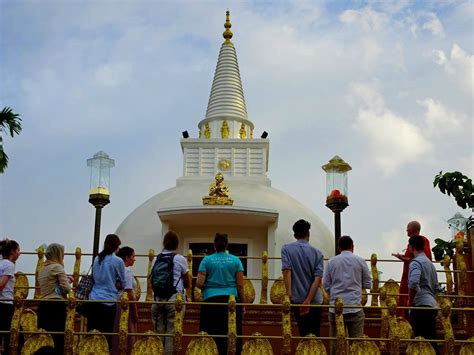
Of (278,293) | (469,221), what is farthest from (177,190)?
(278,293)

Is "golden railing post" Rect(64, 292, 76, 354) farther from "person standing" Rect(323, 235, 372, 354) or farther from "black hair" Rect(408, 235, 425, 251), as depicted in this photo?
"black hair" Rect(408, 235, 425, 251)

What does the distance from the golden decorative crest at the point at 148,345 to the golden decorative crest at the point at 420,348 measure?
10.4ft

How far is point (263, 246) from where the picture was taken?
2141cm

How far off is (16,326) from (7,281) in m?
0.67

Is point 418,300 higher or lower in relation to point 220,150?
lower

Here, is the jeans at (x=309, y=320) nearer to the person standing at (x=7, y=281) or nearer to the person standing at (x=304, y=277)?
the person standing at (x=304, y=277)

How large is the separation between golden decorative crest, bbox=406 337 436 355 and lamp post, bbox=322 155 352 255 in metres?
7.04

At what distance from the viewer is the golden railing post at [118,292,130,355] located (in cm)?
932

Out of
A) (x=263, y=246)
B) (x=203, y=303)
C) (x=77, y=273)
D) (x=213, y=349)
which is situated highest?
(x=263, y=246)

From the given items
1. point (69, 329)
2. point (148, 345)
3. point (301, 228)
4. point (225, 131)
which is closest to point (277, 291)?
point (301, 228)

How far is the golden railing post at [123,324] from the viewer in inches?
367

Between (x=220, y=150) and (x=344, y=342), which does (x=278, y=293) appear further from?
(x=220, y=150)

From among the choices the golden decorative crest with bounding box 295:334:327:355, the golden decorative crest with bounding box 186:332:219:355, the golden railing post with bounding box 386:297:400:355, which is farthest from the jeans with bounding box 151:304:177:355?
the golden railing post with bounding box 386:297:400:355

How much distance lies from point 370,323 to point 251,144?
1382 cm
